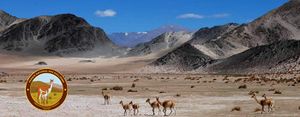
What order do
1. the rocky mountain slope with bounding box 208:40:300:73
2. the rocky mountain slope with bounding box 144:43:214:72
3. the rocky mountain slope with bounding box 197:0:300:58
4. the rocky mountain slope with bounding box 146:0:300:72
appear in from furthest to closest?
the rocky mountain slope with bounding box 197:0:300:58 < the rocky mountain slope with bounding box 146:0:300:72 < the rocky mountain slope with bounding box 144:43:214:72 < the rocky mountain slope with bounding box 208:40:300:73

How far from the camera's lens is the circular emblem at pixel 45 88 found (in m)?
12.2

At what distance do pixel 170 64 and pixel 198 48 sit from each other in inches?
690

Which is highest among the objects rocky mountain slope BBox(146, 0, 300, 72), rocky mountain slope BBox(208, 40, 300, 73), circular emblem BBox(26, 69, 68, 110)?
rocky mountain slope BBox(146, 0, 300, 72)

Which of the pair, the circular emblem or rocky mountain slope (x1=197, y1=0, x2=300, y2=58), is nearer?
the circular emblem

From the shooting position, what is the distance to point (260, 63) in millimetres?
119812

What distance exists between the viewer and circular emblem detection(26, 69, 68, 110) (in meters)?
12.2

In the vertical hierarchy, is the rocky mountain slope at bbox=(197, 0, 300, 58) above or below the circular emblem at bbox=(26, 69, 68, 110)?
above

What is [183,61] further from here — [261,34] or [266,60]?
[261,34]

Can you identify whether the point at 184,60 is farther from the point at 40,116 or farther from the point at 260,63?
the point at 40,116

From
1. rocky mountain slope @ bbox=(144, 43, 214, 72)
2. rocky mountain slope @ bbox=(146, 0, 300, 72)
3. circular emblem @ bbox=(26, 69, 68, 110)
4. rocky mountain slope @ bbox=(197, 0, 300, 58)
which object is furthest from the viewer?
rocky mountain slope @ bbox=(197, 0, 300, 58)

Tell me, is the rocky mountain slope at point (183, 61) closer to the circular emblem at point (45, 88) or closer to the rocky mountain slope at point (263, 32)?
the rocky mountain slope at point (263, 32)

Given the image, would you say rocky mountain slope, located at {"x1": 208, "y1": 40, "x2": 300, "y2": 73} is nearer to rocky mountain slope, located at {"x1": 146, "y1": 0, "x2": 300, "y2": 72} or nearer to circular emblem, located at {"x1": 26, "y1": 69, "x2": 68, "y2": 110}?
rocky mountain slope, located at {"x1": 146, "y1": 0, "x2": 300, "y2": 72}

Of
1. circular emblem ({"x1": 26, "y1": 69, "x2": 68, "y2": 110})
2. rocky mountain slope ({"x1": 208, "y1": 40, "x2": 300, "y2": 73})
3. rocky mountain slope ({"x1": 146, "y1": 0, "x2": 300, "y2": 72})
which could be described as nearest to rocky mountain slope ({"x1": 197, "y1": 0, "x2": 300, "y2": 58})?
rocky mountain slope ({"x1": 146, "y1": 0, "x2": 300, "y2": 72})

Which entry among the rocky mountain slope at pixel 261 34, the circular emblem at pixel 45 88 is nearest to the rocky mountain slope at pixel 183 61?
the rocky mountain slope at pixel 261 34
